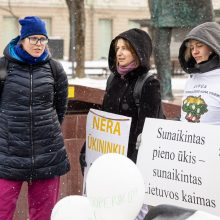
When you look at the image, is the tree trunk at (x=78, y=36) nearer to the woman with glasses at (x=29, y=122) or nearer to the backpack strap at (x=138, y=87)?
the woman with glasses at (x=29, y=122)

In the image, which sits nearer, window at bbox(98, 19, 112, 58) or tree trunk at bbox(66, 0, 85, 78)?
tree trunk at bbox(66, 0, 85, 78)

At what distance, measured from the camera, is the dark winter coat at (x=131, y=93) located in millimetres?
A: 3996

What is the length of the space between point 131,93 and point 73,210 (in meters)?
1.29

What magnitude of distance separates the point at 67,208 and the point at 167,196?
90 cm

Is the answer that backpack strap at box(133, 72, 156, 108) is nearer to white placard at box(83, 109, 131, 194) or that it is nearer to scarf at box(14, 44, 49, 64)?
white placard at box(83, 109, 131, 194)

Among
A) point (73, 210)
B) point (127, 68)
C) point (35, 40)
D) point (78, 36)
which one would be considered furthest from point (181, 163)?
point (78, 36)

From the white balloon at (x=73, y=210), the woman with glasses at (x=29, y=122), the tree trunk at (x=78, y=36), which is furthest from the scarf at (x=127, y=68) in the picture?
the tree trunk at (x=78, y=36)

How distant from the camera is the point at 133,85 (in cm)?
407

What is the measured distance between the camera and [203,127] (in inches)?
139

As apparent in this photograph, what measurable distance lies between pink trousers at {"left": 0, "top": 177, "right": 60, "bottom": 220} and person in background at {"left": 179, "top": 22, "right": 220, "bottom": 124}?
88 cm

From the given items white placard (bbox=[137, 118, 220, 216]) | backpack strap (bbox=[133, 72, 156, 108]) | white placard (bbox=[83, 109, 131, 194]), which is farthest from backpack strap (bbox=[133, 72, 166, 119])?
white placard (bbox=[137, 118, 220, 216])

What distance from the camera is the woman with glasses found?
13.2 feet

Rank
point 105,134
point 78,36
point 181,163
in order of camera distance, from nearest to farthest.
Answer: point 181,163 → point 105,134 → point 78,36

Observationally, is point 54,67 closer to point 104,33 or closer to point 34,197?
point 34,197
